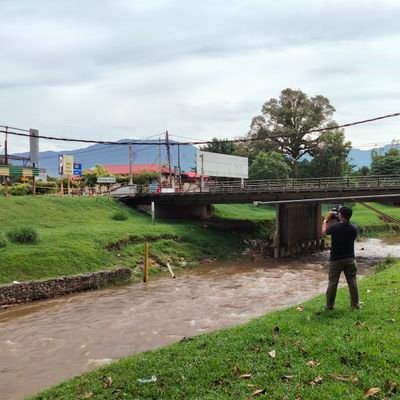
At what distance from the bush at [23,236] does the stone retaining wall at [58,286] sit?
482cm

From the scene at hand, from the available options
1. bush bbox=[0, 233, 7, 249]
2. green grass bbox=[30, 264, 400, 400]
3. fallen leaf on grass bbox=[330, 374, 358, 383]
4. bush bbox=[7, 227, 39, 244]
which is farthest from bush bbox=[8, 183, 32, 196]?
fallen leaf on grass bbox=[330, 374, 358, 383]

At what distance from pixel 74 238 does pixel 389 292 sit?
21.8 m

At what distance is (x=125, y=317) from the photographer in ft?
60.4

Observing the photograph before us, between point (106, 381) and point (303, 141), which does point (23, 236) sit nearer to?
point (106, 381)

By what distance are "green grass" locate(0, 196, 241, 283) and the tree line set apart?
1878 inches

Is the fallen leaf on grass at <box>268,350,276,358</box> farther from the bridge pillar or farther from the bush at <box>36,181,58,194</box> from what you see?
the bush at <box>36,181,58,194</box>

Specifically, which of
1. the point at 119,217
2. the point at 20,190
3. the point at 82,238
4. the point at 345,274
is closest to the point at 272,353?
the point at 345,274

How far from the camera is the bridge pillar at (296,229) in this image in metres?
42.1

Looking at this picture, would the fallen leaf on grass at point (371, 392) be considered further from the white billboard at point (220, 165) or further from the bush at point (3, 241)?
the white billboard at point (220, 165)

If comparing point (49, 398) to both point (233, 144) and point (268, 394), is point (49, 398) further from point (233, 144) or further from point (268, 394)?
point (233, 144)

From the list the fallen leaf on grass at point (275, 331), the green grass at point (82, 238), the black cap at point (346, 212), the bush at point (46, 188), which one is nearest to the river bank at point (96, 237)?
the green grass at point (82, 238)

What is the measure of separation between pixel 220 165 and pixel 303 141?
3237 cm

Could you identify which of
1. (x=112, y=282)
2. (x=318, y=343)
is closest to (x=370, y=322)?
(x=318, y=343)

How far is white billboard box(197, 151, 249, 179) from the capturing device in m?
61.6
